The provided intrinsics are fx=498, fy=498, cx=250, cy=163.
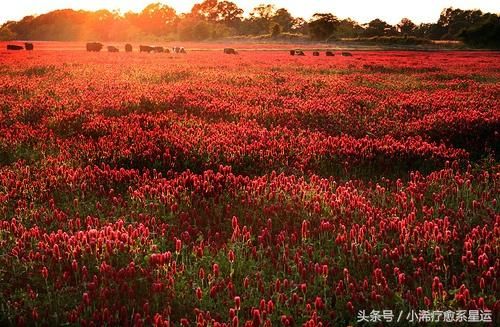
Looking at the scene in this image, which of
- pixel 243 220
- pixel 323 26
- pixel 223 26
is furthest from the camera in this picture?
pixel 223 26

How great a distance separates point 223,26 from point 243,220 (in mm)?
166535

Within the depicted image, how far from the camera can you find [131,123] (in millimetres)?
→ 10641

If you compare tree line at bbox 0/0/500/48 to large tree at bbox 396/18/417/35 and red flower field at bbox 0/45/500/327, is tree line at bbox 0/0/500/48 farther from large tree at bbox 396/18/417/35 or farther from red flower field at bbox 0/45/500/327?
red flower field at bbox 0/45/500/327

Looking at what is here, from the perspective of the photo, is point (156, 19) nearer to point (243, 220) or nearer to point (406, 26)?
point (406, 26)

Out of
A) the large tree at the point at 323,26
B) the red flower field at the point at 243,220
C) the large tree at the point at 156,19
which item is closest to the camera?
the red flower field at the point at 243,220

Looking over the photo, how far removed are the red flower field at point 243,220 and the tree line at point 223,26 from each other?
85437mm

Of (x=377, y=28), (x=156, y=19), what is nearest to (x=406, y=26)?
(x=377, y=28)

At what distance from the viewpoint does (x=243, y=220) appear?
5.86 meters

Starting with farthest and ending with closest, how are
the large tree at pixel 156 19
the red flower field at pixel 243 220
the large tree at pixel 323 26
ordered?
the large tree at pixel 156 19
the large tree at pixel 323 26
the red flower field at pixel 243 220

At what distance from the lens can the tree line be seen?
111562 mm

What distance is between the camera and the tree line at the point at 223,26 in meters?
112

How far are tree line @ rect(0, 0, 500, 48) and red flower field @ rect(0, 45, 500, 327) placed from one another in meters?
85.4

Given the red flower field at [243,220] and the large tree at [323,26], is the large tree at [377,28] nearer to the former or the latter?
the large tree at [323,26]

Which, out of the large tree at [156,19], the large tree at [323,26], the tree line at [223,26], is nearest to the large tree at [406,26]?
the tree line at [223,26]
